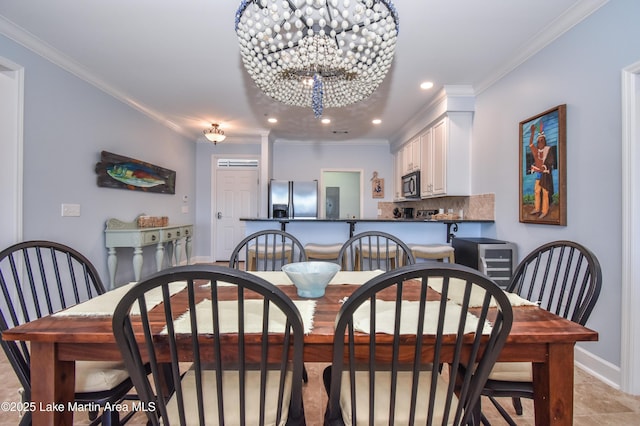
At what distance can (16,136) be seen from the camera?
2.24 m

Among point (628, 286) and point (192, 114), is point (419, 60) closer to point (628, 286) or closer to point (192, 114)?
point (628, 286)

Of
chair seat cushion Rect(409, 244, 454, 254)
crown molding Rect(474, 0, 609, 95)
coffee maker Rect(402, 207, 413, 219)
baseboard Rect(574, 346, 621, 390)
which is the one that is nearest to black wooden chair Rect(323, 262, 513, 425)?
baseboard Rect(574, 346, 621, 390)

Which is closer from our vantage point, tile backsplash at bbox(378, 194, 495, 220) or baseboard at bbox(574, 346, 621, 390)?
baseboard at bbox(574, 346, 621, 390)

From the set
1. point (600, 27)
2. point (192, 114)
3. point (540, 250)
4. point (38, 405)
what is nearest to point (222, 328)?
point (38, 405)

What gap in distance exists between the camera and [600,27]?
5.96 ft

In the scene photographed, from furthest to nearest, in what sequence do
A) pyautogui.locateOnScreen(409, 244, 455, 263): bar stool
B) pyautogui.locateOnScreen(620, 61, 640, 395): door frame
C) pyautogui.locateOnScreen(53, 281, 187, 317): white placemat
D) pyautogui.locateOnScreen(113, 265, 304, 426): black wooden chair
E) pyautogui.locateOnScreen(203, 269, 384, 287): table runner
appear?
1. pyautogui.locateOnScreen(409, 244, 455, 263): bar stool
2. pyautogui.locateOnScreen(620, 61, 640, 395): door frame
3. pyautogui.locateOnScreen(203, 269, 384, 287): table runner
4. pyautogui.locateOnScreen(53, 281, 187, 317): white placemat
5. pyautogui.locateOnScreen(113, 265, 304, 426): black wooden chair

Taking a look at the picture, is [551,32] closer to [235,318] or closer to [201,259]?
[235,318]

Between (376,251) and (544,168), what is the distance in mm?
1515

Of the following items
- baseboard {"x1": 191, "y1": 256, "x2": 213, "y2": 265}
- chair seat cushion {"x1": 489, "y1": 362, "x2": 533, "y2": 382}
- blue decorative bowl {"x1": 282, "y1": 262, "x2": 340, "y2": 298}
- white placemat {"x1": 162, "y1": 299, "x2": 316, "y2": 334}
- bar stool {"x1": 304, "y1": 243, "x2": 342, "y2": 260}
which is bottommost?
baseboard {"x1": 191, "y1": 256, "x2": 213, "y2": 265}

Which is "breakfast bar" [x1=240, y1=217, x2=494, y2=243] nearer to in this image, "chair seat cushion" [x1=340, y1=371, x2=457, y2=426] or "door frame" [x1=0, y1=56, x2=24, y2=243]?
"door frame" [x1=0, y1=56, x2=24, y2=243]

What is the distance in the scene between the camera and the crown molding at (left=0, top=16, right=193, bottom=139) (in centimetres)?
217

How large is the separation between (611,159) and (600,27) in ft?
2.79

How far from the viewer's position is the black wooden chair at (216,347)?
0.66 metres

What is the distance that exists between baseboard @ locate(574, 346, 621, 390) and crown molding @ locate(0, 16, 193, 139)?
465cm
